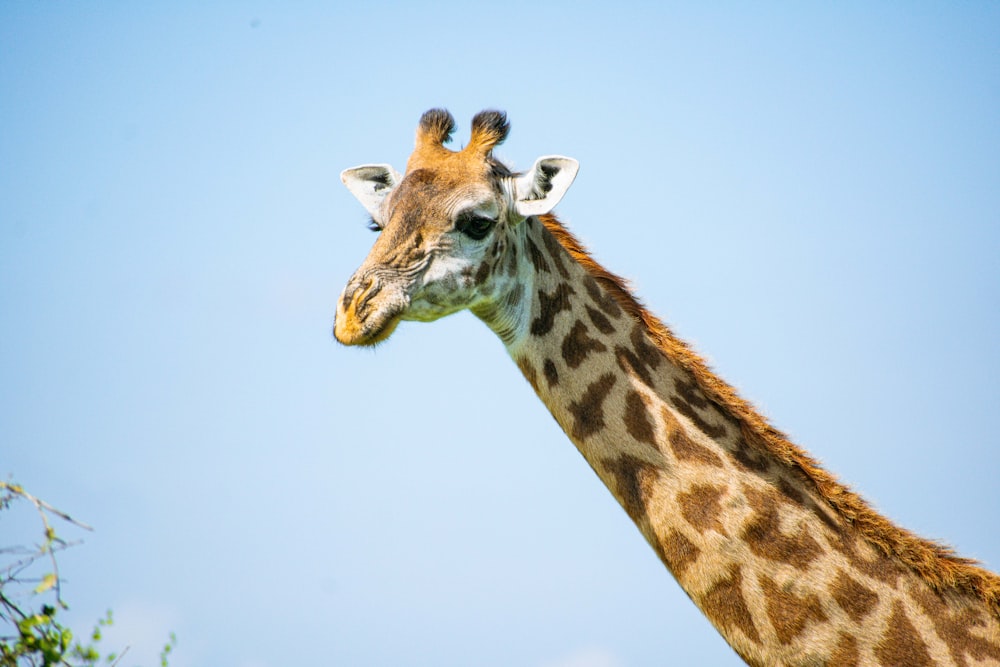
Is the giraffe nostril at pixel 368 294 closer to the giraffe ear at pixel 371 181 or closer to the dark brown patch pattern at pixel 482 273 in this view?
the dark brown patch pattern at pixel 482 273

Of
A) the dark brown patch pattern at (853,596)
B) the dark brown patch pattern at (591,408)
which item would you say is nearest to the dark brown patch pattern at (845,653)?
the dark brown patch pattern at (853,596)

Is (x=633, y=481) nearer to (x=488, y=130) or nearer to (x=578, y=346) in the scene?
(x=578, y=346)

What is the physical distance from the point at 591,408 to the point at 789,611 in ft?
7.19

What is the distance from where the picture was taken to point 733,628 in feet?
25.5

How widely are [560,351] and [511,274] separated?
0.80 metres

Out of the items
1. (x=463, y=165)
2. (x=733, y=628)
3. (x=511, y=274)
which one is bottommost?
(x=733, y=628)

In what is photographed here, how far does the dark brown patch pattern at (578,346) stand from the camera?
28.7 ft

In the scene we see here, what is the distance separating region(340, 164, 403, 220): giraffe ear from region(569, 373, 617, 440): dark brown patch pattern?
289 cm

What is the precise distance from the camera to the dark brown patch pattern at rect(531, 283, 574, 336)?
8.91m

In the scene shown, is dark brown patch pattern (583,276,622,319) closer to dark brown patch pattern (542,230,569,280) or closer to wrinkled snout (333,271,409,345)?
dark brown patch pattern (542,230,569,280)

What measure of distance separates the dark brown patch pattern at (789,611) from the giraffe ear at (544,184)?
3648mm

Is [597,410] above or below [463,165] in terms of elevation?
below

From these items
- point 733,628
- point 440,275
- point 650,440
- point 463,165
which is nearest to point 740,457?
point 650,440

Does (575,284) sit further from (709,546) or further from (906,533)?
(906,533)
